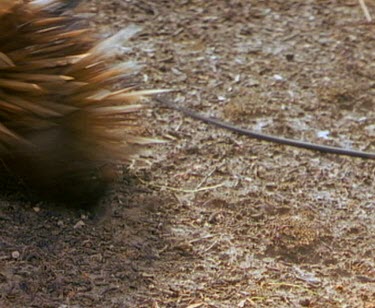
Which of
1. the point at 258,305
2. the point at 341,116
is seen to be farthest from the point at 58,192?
the point at 341,116

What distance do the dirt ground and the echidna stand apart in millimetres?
202

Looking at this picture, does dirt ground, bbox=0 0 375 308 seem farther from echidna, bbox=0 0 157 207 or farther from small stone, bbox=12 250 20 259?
echidna, bbox=0 0 157 207

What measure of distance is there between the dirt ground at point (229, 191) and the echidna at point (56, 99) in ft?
0.66

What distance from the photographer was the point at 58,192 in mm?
3363

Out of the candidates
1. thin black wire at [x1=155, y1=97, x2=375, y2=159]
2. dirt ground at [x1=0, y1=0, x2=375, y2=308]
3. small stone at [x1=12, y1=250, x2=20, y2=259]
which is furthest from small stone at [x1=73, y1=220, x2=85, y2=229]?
thin black wire at [x1=155, y1=97, x2=375, y2=159]

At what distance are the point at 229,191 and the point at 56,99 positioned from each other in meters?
0.82

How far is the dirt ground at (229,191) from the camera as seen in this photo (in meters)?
3.12

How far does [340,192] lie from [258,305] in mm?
831

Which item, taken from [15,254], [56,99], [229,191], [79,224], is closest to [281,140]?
[229,191]

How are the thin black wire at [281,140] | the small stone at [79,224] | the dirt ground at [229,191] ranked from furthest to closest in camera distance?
the thin black wire at [281,140], the small stone at [79,224], the dirt ground at [229,191]

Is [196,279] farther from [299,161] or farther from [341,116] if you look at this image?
[341,116]

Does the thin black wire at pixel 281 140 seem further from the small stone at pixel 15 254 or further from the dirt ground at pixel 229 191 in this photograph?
the small stone at pixel 15 254

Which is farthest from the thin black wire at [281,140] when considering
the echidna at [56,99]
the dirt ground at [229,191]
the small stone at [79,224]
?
the small stone at [79,224]

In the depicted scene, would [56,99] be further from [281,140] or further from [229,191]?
[281,140]
